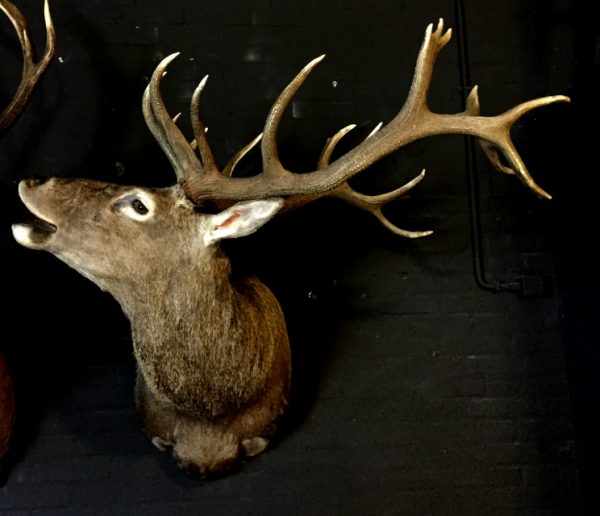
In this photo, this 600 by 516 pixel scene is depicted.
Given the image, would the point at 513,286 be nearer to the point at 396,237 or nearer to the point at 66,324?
the point at 396,237

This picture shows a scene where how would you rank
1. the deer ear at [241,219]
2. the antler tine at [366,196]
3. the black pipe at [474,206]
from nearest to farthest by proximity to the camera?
1. the deer ear at [241,219]
2. the antler tine at [366,196]
3. the black pipe at [474,206]

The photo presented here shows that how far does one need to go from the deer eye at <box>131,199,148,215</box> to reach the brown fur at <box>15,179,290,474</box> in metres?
0.03

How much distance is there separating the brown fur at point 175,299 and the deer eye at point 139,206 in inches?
1.2

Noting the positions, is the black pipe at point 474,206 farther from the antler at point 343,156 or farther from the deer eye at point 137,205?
the deer eye at point 137,205

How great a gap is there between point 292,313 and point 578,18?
1741mm

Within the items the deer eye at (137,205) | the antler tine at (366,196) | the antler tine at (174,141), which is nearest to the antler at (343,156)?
the antler tine at (174,141)

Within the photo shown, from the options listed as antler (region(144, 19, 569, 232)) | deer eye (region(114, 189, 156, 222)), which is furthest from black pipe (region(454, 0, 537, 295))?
deer eye (region(114, 189, 156, 222))

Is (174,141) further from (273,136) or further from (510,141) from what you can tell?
(510,141)

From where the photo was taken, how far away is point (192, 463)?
7.11 ft

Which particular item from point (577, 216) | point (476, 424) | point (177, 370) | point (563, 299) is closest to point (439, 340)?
point (476, 424)

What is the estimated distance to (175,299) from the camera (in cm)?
177

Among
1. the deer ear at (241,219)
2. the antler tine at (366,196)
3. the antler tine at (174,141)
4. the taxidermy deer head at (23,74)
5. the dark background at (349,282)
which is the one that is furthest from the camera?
the dark background at (349,282)

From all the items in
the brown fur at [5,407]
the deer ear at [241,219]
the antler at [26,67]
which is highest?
the antler at [26,67]

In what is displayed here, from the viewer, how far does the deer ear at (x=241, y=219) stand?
168 centimetres
